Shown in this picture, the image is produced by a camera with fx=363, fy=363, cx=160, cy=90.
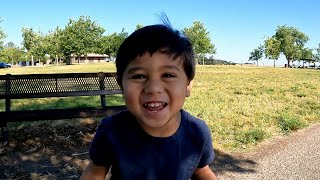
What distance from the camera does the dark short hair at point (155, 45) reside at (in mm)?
1650

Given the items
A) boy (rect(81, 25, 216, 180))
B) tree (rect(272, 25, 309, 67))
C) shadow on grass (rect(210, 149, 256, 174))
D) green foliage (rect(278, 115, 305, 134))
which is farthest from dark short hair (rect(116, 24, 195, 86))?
tree (rect(272, 25, 309, 67))

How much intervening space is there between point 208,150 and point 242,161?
130 inches

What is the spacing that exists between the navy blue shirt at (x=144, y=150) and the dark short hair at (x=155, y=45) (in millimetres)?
248

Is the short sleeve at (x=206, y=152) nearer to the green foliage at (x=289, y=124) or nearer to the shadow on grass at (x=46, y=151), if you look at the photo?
the shadow on grass at (x=46, y=151)

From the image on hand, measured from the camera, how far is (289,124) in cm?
694

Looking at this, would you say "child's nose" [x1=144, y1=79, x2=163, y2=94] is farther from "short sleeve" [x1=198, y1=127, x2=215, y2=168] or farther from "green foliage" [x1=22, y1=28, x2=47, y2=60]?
"green foliage" [x1=22, y1=28, x2=47, y2=60]

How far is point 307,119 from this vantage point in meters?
7.84

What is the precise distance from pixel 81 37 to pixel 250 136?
72.0 meters

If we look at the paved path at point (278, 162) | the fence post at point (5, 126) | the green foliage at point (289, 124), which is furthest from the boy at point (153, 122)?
the green foliage at point (289, 124)

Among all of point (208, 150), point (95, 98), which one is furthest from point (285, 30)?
point (208, 150)

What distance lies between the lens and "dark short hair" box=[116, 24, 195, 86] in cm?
165

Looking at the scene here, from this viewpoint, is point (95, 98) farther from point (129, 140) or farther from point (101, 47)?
point (101, 47)

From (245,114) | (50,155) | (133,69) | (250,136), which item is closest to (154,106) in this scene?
(133,69)

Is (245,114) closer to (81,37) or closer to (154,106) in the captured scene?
(154,106)
